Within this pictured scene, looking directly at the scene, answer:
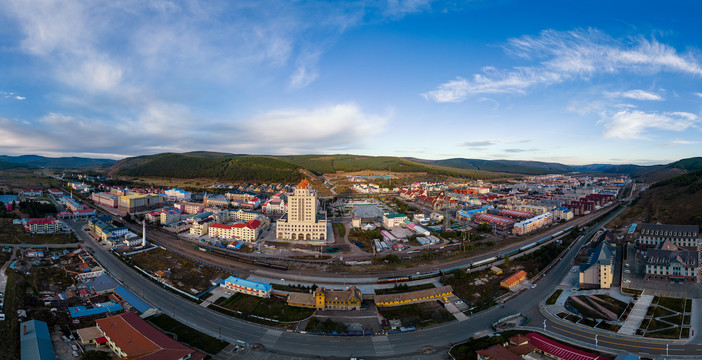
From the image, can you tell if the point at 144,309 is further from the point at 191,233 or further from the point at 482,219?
the point at 482,219

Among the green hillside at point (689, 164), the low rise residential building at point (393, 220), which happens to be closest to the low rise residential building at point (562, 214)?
the low rise residential building at point (393, 220)

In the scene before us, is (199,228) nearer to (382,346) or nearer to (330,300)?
(330,300)

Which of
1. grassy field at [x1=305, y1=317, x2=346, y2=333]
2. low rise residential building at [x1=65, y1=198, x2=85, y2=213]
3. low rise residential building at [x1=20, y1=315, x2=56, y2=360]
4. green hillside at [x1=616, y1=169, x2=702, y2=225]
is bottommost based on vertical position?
grassy field at [x1=305, y1=317, x2=346, y2=333]

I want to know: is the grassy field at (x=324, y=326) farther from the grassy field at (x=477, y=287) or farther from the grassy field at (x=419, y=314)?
the grassy field at (x=477, y=287)

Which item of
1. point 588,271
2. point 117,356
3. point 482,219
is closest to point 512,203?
point 482,219

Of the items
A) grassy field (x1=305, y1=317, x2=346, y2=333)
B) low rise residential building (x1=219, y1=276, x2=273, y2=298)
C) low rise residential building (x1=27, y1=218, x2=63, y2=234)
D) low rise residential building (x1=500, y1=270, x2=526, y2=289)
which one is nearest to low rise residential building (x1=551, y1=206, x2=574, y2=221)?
low rise residential building (x1=500, y1=270, x2=526, y2=289)

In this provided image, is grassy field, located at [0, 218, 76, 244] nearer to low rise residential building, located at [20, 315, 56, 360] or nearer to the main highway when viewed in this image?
the main highway

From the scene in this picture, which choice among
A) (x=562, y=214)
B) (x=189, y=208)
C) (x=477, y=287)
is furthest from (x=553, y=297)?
(x=189, y=208)
